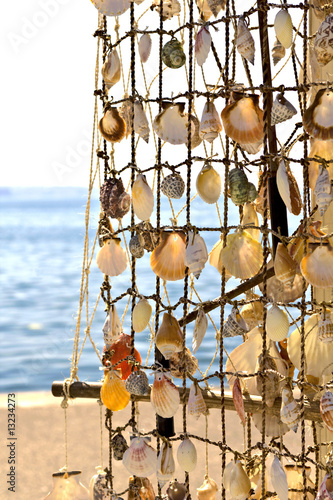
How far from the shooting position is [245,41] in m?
0.58

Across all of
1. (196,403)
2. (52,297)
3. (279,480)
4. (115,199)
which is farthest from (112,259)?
(52,297)

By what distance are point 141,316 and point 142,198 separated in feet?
0.40

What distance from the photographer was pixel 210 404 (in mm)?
713

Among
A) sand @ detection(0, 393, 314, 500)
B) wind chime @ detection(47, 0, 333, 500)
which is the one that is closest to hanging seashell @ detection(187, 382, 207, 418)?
wind chime @ detection(47, 0, 333, 500)

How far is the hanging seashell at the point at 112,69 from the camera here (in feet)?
2.22

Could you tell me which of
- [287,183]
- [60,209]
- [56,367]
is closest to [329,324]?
[287,183]

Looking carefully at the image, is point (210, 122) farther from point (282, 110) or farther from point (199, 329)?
point (199, 329)

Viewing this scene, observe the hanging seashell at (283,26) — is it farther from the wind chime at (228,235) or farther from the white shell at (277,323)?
the white shell at (277,323)

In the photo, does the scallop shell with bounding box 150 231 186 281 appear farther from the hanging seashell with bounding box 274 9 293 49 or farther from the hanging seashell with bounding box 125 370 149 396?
the hanging seashell with bounding box 274 9 293 49

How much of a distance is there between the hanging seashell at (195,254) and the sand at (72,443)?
1.40 meters

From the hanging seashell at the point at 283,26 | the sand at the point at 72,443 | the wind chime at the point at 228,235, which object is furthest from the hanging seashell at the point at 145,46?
the sand at the point at 72,443

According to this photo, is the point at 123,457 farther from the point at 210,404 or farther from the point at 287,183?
the point at 287,183

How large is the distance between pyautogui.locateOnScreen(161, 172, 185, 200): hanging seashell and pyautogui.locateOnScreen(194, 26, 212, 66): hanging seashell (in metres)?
0.11

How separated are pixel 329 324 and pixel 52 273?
827 cm
